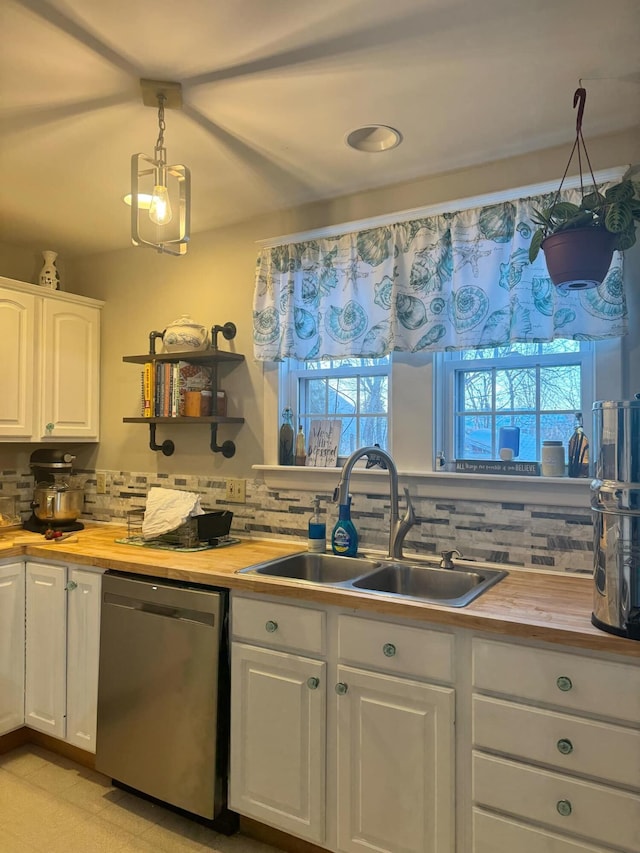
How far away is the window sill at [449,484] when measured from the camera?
2.11m

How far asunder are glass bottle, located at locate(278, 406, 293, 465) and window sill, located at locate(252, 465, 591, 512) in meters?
0.06

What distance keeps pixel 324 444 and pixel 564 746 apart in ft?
5.11

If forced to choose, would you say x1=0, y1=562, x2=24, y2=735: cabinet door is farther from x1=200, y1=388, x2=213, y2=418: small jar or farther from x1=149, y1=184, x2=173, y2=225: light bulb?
x1=149, y1=184, x2=173, y2=225: light bulb

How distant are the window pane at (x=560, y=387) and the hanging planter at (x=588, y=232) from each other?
0.46 m

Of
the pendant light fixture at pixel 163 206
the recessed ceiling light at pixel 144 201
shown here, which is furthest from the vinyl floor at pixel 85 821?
the recessed ceiling light at pixel 144 201

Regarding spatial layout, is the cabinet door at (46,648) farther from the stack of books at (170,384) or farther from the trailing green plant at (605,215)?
the trailing green plant at (605,215)

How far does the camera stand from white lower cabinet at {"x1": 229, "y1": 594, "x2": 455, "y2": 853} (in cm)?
170

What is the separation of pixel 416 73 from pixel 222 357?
1460 millimetres

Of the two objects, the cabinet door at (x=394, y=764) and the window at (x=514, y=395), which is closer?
the cabinet door at (x=394, y=764)

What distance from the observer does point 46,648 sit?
2.56m

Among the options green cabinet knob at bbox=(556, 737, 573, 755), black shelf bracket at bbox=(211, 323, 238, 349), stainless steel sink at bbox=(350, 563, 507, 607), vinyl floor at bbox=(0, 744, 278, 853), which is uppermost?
black shelf bracket at bbox=(211, 323, 238, 349)

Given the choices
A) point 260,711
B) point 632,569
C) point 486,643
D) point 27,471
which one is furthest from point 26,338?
point 632,569

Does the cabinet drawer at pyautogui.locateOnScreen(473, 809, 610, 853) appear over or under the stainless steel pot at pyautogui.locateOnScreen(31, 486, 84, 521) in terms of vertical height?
under

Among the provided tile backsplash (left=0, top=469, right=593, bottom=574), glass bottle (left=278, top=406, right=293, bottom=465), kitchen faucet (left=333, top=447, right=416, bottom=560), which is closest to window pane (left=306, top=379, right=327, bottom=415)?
glass bottle (left=278, top=406, right=293, bottom=465)
